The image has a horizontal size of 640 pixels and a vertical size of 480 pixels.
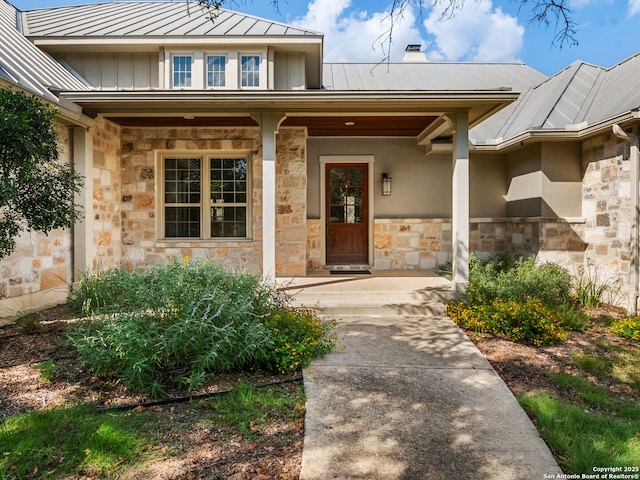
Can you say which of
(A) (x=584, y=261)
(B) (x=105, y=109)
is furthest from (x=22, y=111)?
(A) (x=584, y=261)

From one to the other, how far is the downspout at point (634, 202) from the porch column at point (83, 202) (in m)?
7.74

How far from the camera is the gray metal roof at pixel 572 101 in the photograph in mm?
6660

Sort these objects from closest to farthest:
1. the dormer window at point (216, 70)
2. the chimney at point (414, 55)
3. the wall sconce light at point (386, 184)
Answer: the dormer window at point (216, 70) < the wall sconce light at point (386, 184) < the chimney at point (414, 55)

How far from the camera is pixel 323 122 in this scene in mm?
7094

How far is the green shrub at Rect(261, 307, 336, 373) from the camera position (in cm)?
353

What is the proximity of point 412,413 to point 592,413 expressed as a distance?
1406 millimetres

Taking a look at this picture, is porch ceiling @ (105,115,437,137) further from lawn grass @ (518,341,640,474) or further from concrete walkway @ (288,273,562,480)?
lawn grass @ (518,341,640,474)

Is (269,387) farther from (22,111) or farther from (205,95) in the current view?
(205,95)

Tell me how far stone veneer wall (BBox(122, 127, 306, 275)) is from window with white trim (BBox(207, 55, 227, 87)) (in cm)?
100

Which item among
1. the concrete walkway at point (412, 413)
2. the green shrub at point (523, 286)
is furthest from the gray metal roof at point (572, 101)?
the concrete walkway at point (412, 413)

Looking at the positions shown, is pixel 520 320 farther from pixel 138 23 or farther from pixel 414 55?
pixel 414 55

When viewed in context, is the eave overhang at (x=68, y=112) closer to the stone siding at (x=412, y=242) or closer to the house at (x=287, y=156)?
the house at (x=287, y=156)

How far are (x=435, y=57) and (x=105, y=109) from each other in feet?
32.4

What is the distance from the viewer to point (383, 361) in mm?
3809
